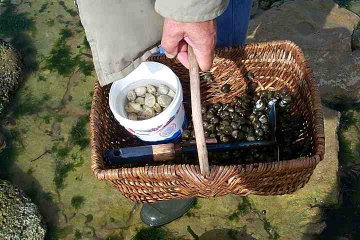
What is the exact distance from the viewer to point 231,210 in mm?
3291

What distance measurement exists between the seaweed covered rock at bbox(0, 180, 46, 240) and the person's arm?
6.11ft

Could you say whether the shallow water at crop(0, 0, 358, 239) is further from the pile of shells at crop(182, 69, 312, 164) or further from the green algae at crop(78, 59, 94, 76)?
the pile of shells at crop(182, 69, 312, 164)

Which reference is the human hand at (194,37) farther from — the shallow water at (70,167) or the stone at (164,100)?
the shallow water at (70,167)

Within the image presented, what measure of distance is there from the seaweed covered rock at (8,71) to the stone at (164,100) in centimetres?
177

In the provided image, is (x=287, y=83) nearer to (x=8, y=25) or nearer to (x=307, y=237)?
(x=307, y=237)

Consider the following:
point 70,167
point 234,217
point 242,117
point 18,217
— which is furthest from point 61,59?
point 234,217

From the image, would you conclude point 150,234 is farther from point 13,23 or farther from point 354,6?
point 354,6

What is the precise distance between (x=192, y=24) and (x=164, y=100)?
3.51 feet

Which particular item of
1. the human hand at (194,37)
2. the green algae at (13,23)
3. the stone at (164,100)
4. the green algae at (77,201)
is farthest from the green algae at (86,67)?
the human hand at (194,37)

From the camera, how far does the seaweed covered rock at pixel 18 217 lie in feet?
10.8

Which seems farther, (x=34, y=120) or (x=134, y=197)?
(x=34, y=120)

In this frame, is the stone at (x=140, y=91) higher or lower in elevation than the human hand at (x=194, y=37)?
lower

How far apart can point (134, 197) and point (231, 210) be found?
3.03ft

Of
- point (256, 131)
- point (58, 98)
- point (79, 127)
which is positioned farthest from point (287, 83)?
point (58, 98)
